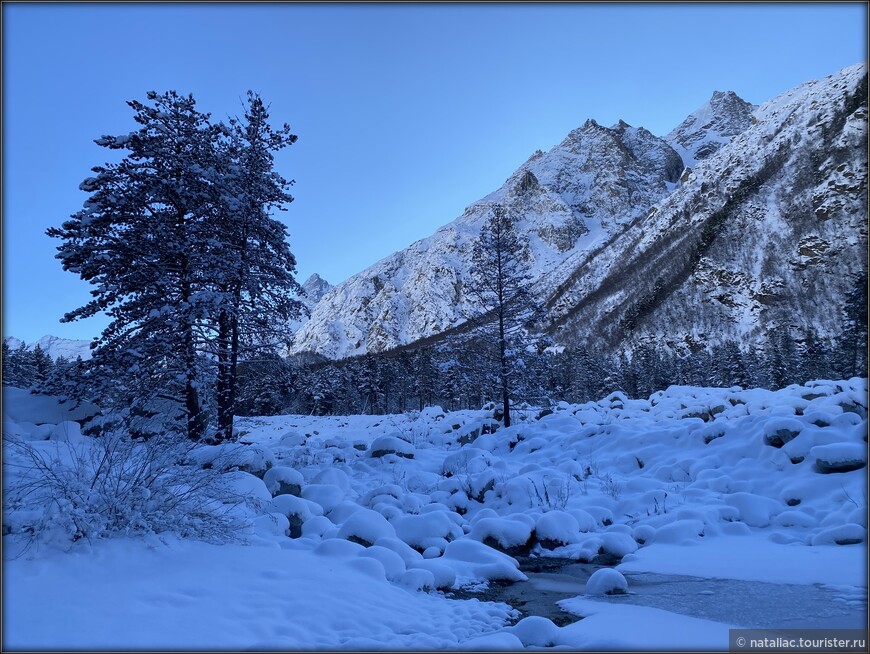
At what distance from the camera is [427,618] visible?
13.8 feet

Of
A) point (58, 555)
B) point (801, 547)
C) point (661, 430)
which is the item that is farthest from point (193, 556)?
point (661, 430)

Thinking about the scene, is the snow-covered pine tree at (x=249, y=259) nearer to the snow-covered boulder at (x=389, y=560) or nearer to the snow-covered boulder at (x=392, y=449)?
the snow-covered boulder at (x=392, y=449)

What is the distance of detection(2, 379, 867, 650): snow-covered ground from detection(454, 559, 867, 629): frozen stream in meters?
0.13

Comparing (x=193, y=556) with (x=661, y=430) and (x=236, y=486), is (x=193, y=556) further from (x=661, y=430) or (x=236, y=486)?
(x=661, y=430)

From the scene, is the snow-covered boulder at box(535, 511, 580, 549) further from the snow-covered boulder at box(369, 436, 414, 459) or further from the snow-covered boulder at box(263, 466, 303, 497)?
the snow-covered boulder at box(369, 436, 414, 459)

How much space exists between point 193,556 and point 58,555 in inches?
41.8

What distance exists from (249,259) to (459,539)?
10092 mm

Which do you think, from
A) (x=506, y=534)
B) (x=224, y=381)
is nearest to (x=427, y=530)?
(x=506, y=534)

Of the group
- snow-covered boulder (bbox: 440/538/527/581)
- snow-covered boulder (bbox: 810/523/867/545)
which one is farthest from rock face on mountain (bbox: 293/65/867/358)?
snow-covered boulder (bbox: 440/538/527/581)

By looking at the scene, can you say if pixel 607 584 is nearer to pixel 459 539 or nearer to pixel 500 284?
pixel 459 539

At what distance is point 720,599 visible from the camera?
4.36 m

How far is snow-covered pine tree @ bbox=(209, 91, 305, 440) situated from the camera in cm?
1193

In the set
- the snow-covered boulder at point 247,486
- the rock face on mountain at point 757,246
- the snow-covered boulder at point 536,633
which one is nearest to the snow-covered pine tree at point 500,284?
the snow-covered boulder at point 247,486

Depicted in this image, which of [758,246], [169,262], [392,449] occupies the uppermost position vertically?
[758,246]
